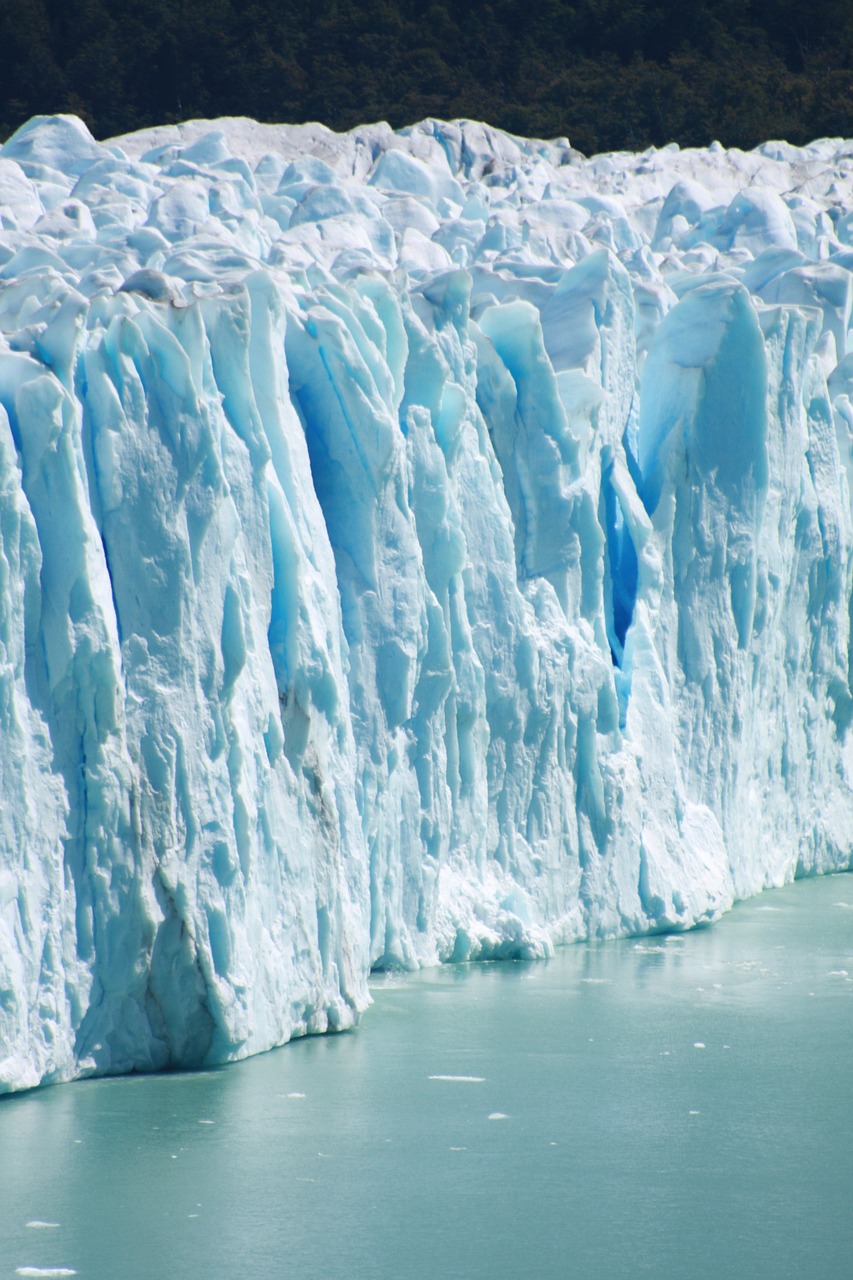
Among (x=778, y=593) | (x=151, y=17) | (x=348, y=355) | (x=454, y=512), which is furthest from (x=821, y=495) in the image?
(x=151, y=17)

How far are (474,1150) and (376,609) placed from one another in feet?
7.20

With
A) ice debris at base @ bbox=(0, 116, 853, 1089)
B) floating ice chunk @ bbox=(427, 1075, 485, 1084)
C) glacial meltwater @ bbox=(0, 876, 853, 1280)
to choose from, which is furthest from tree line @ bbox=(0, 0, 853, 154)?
floating ice chunk @ bbox=(427, 1075, 485, 1084)

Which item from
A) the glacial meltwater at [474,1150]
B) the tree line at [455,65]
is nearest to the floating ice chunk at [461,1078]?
the glacial meltwater at [474,1150]

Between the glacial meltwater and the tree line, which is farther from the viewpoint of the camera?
the tree line

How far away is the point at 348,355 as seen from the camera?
6289 mm

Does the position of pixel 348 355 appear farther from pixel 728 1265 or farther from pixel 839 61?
pixel 839 61

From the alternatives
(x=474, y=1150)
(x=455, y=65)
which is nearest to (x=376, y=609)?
(x=474, y=1150)

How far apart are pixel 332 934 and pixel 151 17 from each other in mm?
20919

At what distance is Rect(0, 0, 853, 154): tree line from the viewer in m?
23.3

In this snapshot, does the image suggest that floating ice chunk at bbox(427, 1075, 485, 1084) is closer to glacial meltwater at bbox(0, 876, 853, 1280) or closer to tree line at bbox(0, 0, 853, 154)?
glacial meltwater at bbox(0, 876, 853, 1280)

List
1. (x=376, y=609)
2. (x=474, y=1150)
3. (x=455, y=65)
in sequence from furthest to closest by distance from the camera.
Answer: (x=455, y=65) → (x=376, y=609) → (x=474, y=1150)

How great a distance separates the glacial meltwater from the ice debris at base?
0.32 meters

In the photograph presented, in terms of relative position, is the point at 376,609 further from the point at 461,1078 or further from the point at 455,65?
the point at 455,65

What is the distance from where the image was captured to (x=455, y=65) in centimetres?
2562
